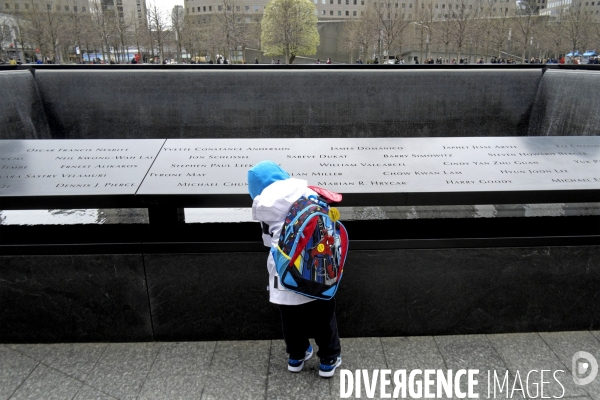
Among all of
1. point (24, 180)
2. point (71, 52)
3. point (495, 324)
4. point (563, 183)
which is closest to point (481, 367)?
point (495, 324)

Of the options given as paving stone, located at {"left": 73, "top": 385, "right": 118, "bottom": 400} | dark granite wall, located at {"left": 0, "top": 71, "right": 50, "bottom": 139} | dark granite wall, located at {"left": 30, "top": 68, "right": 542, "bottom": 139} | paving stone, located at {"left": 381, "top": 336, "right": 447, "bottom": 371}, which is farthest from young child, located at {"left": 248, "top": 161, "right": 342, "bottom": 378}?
→ dark granite wall, located at {"left": 0, "top": 71, "right": 50, "bottom": 139}

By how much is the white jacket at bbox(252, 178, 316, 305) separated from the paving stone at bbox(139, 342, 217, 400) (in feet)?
2.61

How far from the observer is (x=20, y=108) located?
282 inches

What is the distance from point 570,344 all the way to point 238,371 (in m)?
2.22

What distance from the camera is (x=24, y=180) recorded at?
3.21 m

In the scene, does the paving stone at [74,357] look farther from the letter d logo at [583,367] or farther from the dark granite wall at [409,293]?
the letter d logo at [583,367]

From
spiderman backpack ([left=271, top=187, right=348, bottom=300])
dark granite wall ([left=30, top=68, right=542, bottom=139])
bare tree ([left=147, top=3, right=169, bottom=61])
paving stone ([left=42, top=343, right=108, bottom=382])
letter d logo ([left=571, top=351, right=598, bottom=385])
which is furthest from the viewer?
bare tree ([left=147, top=3, right=169, bottom=61])

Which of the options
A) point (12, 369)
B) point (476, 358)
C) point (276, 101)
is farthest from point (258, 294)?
point (276, 101)

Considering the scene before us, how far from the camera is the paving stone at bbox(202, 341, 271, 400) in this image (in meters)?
2.82

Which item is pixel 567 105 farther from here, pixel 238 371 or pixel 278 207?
pixel 238 371

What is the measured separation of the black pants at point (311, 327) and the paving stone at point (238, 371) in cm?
26

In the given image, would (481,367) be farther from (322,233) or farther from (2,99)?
(2,99)

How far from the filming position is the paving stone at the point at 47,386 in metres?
2.81

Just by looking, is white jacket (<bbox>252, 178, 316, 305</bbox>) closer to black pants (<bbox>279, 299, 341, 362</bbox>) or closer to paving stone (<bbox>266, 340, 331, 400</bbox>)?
black pants (<bbox>279, 299, 341, 362</bbox>)
